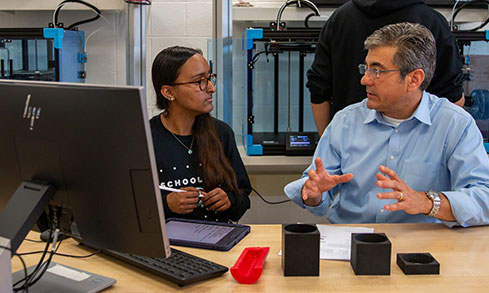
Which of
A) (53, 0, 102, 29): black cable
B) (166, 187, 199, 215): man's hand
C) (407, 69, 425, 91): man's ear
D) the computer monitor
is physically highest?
(53, 0, 102, 29): black cable

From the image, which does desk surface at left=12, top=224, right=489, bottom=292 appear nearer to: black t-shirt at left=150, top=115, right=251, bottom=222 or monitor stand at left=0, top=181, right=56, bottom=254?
monitor stand at left=0, top=181, right=56, bottom=254

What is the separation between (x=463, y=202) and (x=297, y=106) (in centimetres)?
124

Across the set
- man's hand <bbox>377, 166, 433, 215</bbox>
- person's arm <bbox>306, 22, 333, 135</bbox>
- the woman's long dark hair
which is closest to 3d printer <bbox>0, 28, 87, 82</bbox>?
the woman's long dark hair

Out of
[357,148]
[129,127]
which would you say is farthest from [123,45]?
[129,127]

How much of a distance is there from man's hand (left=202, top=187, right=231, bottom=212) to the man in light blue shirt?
23 centimetres

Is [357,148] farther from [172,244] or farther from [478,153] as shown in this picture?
[172,244]

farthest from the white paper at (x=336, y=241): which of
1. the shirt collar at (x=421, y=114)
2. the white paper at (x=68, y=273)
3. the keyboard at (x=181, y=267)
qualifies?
the white paper at (x=68, y=273)

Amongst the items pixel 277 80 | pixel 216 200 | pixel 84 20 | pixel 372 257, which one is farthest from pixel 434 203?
pixel 84 20

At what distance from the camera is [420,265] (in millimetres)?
1096

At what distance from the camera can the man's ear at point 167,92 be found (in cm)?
183

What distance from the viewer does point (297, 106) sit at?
253 centimetres

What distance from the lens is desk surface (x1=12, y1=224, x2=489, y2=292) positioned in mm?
1037

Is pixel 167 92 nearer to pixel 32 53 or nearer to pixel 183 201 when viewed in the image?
pixel 183 201

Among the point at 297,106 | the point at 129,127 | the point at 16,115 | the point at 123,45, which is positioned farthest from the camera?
the point at 123,45
